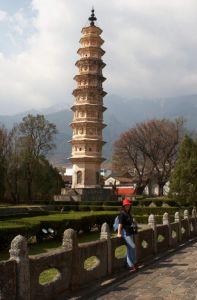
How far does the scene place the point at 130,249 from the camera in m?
11.5

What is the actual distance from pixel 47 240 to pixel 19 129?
112 ft

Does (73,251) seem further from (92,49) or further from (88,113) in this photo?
(92,49)

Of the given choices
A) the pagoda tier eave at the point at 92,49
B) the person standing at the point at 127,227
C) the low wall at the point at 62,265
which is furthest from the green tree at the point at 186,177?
the pagoda tier eave at the point at 92,49

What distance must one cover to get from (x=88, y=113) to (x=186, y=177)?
2484cm

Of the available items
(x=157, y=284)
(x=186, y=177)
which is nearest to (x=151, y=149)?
(x=186, y=177)

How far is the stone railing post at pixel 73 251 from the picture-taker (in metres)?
9.05

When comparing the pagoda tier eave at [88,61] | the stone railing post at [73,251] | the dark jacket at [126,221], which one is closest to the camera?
the stone railing post at [73,251]

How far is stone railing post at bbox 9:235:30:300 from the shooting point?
23.5 feet

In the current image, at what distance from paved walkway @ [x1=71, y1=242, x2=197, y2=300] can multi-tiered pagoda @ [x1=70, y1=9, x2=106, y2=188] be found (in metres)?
45.1

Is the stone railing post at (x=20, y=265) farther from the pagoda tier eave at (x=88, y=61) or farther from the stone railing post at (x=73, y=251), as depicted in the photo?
the pagoda tier eave at (x=88, y=61)

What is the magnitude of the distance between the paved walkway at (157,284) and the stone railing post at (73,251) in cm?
41

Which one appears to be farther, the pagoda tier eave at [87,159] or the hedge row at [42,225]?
the pagoda tier eave at [87,159]

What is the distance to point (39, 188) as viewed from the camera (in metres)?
52.8

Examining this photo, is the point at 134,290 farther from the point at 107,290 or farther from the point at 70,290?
the point at 70,290
